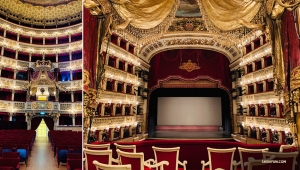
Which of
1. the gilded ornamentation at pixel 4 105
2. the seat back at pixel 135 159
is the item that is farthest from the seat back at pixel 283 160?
the gilded ornamentation at pixel 4 105

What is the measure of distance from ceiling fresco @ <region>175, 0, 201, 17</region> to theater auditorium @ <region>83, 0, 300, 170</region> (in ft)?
0.06

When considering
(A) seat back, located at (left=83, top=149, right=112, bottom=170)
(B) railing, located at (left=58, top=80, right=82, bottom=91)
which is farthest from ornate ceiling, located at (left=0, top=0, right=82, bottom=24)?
(A) seat back, located at (left=83, top=149, right=112, bottom=170)

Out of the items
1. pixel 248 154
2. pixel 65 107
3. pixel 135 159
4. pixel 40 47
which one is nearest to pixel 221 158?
pixel 248 154

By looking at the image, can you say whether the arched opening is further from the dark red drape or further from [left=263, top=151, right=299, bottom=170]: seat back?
[left=263, top=151, right=299, bottom=170]: seat back

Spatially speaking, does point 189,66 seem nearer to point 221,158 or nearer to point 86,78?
point 86,78

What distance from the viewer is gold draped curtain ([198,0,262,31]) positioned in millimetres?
3900

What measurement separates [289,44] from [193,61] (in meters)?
1.81

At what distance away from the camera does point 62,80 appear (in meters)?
10.8

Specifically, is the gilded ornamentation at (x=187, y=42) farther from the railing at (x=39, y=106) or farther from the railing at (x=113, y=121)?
the railing at (x=39, y=106)

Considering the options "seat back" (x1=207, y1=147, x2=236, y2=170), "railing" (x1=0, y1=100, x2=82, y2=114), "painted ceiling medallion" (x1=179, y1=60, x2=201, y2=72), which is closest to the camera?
"seat back" (x1=207, y1=147, x2=236, y2=170)

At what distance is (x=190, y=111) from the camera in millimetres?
5367

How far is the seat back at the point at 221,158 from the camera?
2.78 metres

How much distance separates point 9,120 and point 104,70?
24.9 ft

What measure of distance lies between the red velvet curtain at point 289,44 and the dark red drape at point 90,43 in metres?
2.82
